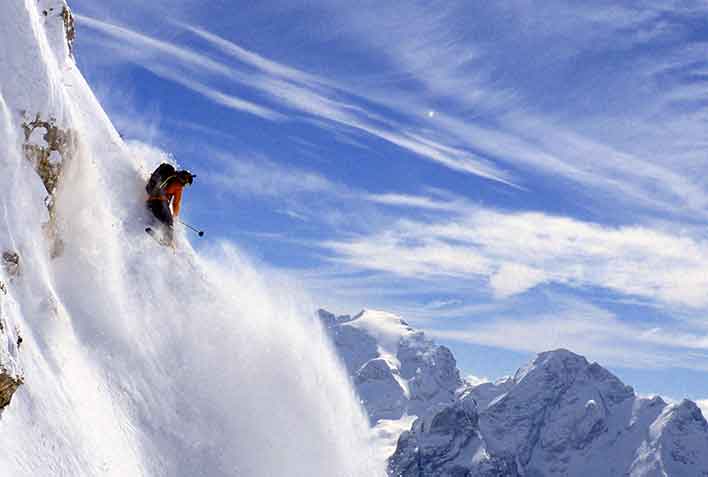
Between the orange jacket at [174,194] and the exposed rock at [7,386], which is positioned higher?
the orange jacket at [174,194]

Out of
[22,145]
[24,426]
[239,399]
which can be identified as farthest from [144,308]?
[24,426]

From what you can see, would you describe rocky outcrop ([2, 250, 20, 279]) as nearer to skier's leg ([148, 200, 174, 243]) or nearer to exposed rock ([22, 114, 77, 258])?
exposed rock ([22, 114, 77, 258])

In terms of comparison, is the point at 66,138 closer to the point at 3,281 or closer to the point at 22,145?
the point at 22,145

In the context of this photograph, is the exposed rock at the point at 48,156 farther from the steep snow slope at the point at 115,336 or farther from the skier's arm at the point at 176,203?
the skier's arm at the point at 176,203

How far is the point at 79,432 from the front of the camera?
15.7m

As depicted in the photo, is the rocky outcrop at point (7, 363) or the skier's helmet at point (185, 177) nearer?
the rocky outcrop at point (7, 363)

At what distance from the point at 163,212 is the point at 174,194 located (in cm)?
132

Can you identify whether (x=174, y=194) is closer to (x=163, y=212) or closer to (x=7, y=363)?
(x=163, y=212)

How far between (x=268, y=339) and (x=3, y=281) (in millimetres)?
11434

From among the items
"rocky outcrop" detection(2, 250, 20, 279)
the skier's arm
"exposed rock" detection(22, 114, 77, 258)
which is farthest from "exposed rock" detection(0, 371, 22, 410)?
the skier's arm

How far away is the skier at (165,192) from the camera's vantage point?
25.5 metres

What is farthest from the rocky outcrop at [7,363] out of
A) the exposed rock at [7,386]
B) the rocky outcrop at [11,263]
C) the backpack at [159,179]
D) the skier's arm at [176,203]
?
the skier's arm at [176,203]

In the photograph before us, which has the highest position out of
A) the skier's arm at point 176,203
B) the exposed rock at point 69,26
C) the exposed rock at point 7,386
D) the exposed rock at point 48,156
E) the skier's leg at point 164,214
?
the exposed rock at point 69,26

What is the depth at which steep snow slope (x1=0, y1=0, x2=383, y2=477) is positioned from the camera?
15992 millimetres
